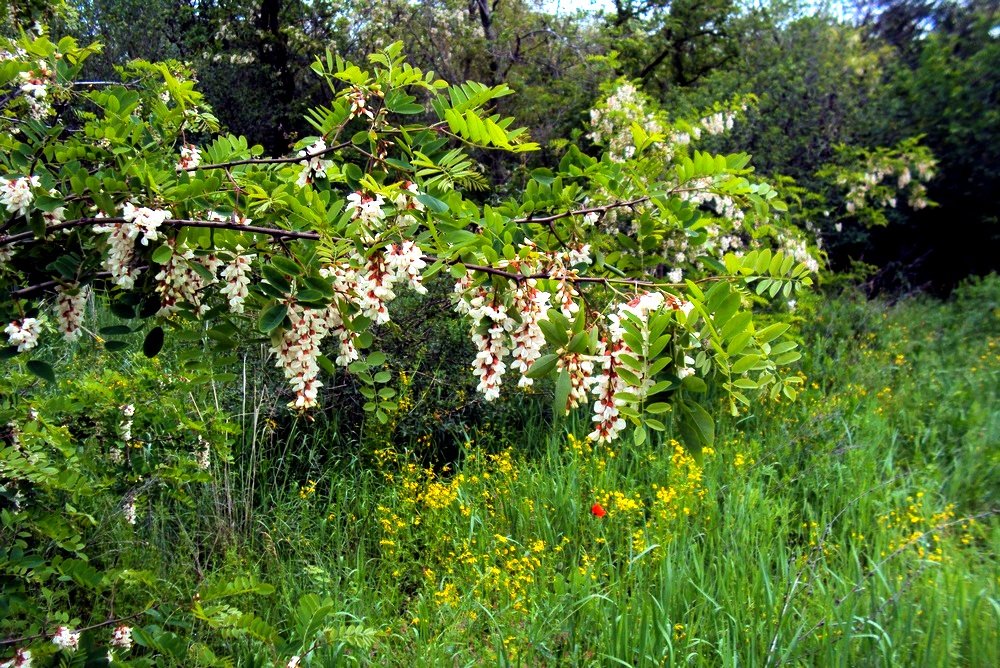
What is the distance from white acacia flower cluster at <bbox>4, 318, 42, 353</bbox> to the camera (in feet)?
5.12

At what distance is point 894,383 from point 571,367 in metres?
4.66

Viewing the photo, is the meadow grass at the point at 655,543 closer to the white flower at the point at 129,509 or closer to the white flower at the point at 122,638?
the white flower at the point at 129,509

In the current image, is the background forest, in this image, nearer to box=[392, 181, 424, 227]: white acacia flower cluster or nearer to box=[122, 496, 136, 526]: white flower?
box=[122, 496, 136, 526]: white flower

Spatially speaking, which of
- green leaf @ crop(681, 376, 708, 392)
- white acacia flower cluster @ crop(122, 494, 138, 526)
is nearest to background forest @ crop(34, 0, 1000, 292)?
white acacia flower cluster @ crop(122, 494, 138, 526)

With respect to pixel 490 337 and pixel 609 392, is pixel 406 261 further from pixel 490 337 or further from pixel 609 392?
pixel 609 392

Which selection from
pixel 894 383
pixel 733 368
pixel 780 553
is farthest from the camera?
pixel 894 383

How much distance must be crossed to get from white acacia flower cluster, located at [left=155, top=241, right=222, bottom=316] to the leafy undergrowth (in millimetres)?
865

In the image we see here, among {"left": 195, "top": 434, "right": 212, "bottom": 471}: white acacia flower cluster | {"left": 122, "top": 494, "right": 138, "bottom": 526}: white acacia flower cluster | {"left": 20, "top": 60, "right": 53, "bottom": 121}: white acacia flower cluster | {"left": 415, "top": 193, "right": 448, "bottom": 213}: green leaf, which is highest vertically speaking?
{"left": 20, "top": 60, "right": 53, "bottom": 121}: white acacia flower cluster

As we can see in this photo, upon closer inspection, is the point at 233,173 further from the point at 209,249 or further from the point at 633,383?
the point at 633,383

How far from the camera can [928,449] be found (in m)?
4.27

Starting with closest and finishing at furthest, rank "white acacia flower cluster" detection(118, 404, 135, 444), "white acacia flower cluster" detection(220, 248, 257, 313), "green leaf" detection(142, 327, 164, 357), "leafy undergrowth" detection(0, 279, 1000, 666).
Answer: "white acacia flower cluster" detection(220, 248, 257, 313) < "green leaf" detection(142, 327, 164, 357) < "leafy undergrowth" detection(0, 279, 1000, 666) < "white acacia flower cluster" detection(118, 404, 135, 444)

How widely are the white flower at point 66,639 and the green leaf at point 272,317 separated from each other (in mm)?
1113

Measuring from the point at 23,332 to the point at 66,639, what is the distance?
876 mm

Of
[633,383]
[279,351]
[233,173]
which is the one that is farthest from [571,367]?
[233,173]
